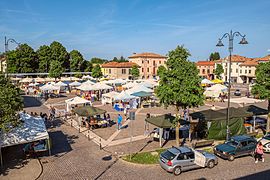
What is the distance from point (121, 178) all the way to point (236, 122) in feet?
35.9

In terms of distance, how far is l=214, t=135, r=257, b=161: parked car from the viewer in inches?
552

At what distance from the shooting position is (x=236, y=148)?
46.6 feet

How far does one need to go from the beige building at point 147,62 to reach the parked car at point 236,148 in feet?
240

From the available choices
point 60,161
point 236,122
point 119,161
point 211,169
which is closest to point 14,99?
point 60,161

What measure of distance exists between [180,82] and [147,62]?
74449mm

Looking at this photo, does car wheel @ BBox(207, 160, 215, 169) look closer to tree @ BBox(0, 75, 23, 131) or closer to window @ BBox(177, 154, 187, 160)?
window @ BBox(177, 154, 187, 160)

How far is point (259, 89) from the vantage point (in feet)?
61.2

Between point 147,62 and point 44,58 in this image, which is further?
point 147,62

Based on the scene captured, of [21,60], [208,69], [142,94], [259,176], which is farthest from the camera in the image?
[208,69]

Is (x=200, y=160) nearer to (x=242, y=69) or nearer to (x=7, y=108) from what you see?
(x=7, y=108)

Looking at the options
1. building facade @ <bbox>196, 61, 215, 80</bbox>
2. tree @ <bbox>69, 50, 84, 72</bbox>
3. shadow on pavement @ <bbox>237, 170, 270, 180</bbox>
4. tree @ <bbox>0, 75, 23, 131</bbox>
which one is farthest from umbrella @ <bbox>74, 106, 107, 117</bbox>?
building facade @ <bbox>196, 61, 215, 80</bbox>

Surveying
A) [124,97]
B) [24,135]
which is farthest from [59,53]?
[24,135]

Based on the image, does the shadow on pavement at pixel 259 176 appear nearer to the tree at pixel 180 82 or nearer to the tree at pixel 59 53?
the tree at pixel 180 82

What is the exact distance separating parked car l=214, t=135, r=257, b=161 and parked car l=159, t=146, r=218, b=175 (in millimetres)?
1455
